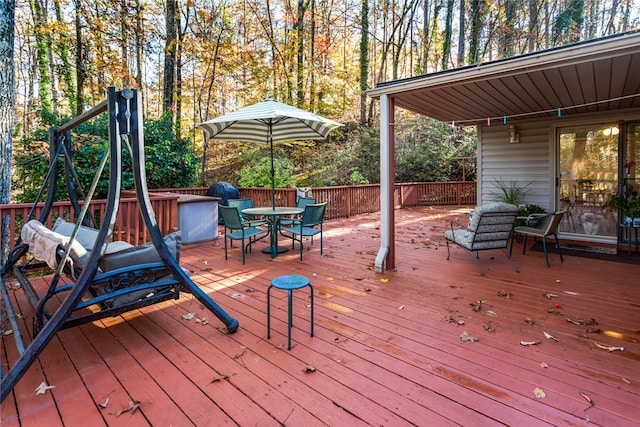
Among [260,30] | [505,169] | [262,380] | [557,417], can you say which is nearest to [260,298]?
[262,380]

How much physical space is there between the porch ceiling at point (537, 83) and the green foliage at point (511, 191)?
57.5 inches

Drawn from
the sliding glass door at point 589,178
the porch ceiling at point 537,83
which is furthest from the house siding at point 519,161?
the porch ceiling at point 537,83

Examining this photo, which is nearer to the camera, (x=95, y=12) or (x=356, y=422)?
(x=356, y=422)

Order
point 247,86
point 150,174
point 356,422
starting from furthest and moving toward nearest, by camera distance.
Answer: point 247,86, point 150,174, point 356,422

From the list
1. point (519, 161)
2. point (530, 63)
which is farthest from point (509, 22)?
point (530, 63)

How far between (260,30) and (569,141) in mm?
13346

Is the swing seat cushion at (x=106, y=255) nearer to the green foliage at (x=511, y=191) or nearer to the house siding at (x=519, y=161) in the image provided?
the green foliage at (x=511, y=191)

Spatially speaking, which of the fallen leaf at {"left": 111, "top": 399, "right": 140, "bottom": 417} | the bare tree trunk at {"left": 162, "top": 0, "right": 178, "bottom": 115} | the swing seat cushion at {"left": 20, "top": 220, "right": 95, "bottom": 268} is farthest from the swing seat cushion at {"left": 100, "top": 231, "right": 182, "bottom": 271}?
the bare tree trunk at {"left": 162, "top": 0, "right": 178, "bottom": 115}

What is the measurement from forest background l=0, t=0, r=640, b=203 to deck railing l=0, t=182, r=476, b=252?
1.32 metres

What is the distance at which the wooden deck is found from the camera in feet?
5.91

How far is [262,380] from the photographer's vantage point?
209cm

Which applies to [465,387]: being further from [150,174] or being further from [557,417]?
[150,174]

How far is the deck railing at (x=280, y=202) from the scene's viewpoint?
4.61 meters

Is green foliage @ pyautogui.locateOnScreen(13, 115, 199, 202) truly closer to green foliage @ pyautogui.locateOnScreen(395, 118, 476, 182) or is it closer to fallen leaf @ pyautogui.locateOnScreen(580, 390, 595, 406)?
fallen leaf @ pyautogui.locateOnScreen(580, 390, 595, 406)
